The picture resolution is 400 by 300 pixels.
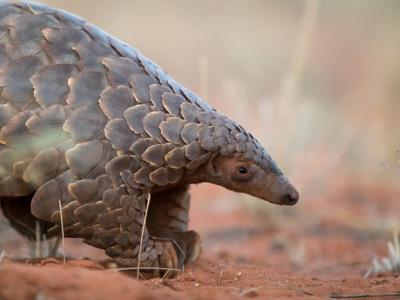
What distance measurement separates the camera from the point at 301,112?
8852 mm

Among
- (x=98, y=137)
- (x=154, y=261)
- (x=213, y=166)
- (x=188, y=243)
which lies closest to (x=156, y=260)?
(x=154, y=261)

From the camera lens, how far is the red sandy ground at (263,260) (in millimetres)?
3213

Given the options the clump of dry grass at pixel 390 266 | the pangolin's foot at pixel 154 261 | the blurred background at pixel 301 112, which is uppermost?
the blurred background at pixel 301 112

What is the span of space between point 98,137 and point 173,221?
39.8 inches

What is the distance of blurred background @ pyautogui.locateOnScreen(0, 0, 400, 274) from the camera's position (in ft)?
27.0

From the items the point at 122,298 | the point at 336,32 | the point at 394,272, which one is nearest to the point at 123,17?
the point at 336,32

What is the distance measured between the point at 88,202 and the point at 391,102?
9.88 metres

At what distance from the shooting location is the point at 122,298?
3.13m

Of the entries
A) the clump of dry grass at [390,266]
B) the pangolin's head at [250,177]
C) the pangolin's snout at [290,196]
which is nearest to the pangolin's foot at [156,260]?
the pangolin's head at [250,177]

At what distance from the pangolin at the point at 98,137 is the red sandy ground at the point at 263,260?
305 mm

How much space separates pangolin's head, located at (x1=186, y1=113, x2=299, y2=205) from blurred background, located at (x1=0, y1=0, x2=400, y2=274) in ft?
2.65

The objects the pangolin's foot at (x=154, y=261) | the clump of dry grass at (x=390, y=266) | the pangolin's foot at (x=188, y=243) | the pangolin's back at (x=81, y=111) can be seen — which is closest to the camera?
the pangolin's back at (x=81, y=111)

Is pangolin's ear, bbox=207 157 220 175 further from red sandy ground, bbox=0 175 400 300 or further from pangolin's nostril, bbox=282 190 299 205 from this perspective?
red sandy ground, bbox=0 175 400 300

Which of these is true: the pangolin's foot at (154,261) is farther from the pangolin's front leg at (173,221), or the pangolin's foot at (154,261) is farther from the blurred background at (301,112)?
the blurred background at (301,112)
